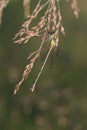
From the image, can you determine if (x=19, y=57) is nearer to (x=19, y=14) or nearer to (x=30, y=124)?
(x=19, y=14)

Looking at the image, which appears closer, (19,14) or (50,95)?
(50,95)

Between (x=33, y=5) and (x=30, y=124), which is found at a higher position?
(x=33, y=5)

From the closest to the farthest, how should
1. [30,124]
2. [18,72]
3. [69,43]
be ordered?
1. [30,124]
2. [18,72]
3. [69,43]

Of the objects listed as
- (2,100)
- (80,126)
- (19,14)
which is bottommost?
(80,126)

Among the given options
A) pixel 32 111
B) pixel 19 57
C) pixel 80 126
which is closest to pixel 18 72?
pixel 19 57

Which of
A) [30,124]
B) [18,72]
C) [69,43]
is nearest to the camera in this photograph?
[30,124]

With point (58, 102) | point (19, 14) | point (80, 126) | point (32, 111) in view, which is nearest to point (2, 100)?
point (32, 111)
